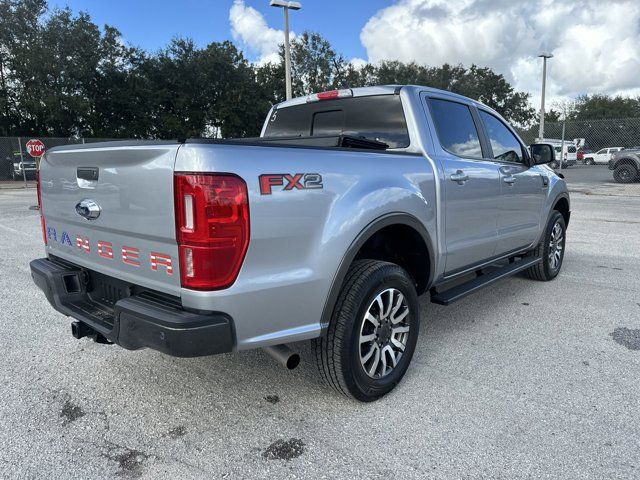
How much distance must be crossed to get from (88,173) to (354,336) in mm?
1678

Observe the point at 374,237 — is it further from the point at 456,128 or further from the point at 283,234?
the point at 456,128

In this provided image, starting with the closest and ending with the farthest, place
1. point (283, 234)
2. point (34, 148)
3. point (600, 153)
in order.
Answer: point (283, 234) → point (34, 148) → point (600, 153)

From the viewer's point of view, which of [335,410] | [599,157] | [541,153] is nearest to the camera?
[335,410]

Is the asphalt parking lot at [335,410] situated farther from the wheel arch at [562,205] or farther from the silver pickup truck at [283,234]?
the wheel arch at [562,205]

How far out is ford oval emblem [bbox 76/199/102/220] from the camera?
2576 mm

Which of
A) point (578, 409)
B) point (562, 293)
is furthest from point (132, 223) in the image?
point (562, 293)

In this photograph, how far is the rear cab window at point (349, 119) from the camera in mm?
3439

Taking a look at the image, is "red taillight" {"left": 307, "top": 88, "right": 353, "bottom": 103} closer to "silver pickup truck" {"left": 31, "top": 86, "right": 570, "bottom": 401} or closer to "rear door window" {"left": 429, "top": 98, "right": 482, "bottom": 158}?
"silver pickup truck" {"left": 31, "top": 86, "right": 570, "bottom": 401}

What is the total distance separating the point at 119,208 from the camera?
7.91 feet

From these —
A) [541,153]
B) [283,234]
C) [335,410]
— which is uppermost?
[541,153]

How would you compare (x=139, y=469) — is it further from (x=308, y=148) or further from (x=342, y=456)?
(x=308, y=148)

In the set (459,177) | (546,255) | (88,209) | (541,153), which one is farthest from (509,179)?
(88,209)

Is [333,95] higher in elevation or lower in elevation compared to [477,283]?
higher

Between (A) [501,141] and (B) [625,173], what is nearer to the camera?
(A) [501,141]
